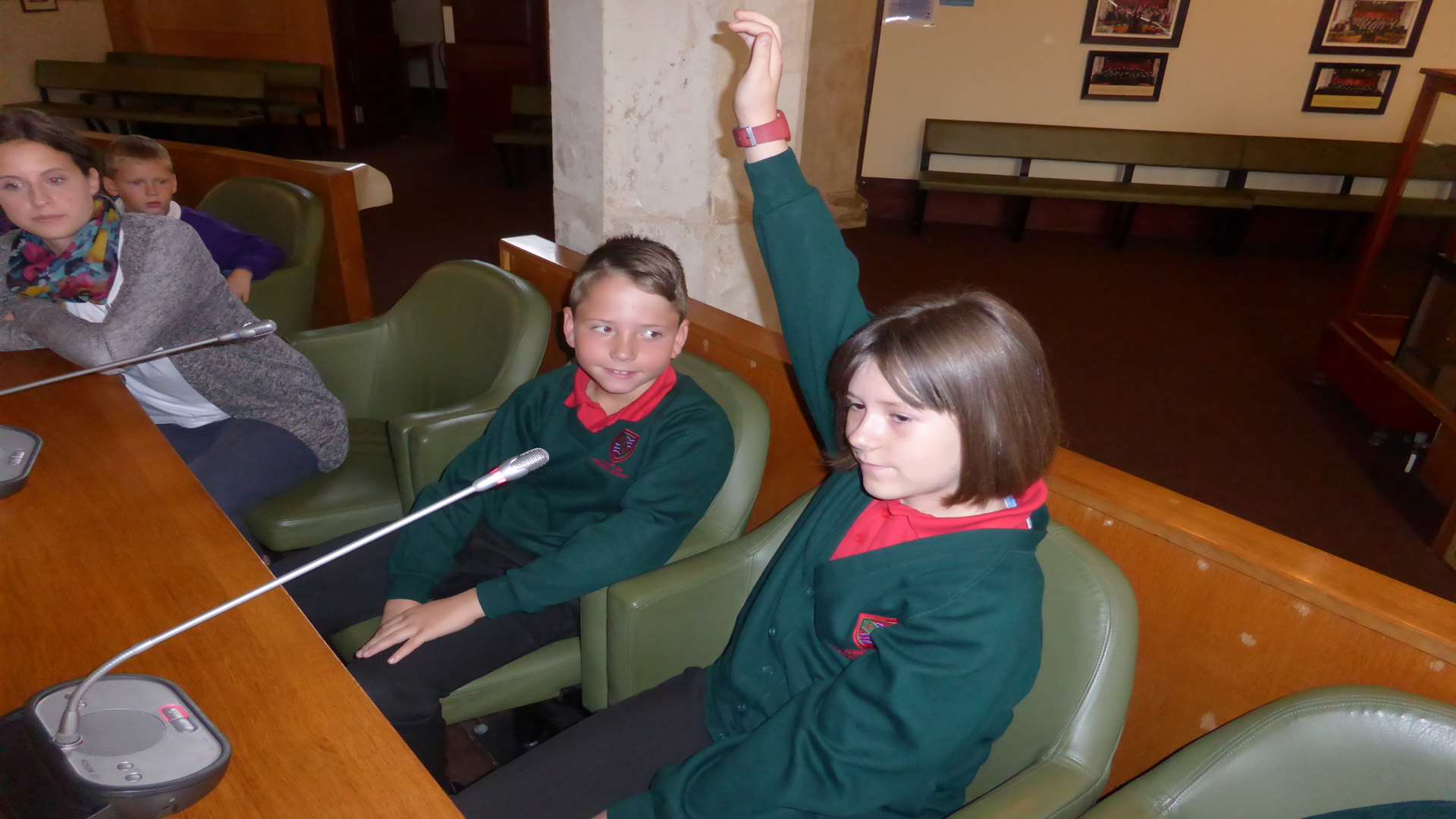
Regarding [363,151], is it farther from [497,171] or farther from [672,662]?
[672,662]

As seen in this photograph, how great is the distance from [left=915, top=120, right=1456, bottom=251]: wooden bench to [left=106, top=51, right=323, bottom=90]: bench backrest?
19.0 feet

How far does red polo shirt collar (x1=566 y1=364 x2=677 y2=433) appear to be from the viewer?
1.69 metres

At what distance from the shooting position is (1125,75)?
273 inches

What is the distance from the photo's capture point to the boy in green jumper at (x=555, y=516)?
59.0 inches

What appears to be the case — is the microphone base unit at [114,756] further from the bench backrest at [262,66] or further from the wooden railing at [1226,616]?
the bench backrest at [262,66]

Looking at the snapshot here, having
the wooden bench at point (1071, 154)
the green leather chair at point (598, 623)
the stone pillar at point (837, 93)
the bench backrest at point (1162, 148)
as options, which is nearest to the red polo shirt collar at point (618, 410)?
the green leather chair at point (598, 623)

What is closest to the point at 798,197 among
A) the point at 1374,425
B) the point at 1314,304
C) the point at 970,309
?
the point at 970,309

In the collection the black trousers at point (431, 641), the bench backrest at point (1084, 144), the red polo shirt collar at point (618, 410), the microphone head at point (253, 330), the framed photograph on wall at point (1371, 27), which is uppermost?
the framed photograph on wall at point (1371, 27)

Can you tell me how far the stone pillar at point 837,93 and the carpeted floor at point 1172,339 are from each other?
21.3 inches

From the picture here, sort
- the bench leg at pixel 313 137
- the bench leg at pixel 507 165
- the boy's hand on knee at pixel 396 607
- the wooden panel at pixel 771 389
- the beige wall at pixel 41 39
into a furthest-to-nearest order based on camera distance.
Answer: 1. the bench leg at pixel 313 137
2. the beige wall at pixel 41 39
3. the bench leg at pixel 507 165
4. the wooden panel at pixel 771 389
5. the boy's hand on knee at pixel 396 607

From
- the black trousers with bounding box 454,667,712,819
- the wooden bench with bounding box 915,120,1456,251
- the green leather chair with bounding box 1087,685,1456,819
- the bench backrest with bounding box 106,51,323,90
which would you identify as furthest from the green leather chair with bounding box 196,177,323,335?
the bench backrest with bounding box 106,51,323,90

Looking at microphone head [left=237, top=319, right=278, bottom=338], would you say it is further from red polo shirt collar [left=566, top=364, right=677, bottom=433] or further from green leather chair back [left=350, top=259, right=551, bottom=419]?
green leather chair back [left=350, top=259, right=551, bottom=419]

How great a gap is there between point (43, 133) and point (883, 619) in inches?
75.1

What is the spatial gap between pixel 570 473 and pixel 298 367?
2.76 feet
